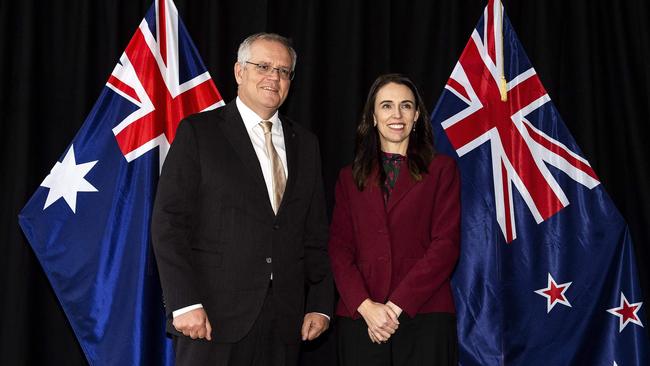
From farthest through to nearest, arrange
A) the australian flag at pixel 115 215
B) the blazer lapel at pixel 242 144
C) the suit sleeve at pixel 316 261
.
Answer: the australian flag at pixel 115 215
the suit sleeve at pixel 316 261
the blazer lapel at pixel 242 144

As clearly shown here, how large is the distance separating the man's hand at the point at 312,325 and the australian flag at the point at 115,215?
945 millimetres

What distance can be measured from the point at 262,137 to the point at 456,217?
82cm

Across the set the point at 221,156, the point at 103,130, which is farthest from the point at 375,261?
the point at 103,130

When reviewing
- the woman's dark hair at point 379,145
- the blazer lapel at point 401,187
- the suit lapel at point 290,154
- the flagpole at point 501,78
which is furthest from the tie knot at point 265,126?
the flagpole at point 501,78

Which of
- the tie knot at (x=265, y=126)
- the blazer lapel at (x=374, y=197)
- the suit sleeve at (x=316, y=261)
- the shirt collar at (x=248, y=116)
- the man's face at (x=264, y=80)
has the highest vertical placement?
the man's face at (x=264, y=80)

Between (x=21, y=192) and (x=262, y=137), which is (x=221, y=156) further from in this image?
(x=21, y=192)

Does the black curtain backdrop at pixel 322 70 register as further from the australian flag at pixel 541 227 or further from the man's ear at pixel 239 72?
the man's ear at pixel 239 72

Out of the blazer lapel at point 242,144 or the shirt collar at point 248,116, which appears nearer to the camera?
the blazer lapel at point 242,144

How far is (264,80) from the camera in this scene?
2.41 m

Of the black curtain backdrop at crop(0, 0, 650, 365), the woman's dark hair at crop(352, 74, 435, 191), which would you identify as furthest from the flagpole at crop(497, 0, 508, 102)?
the woman's dark hair at crop(352, 74, 435, 191)

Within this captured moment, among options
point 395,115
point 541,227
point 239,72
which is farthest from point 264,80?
point 541,227

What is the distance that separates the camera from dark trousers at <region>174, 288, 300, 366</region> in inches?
86.2

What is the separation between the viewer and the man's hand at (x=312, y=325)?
7.98 ft

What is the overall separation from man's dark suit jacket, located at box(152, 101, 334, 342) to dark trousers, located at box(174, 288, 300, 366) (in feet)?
0.10
